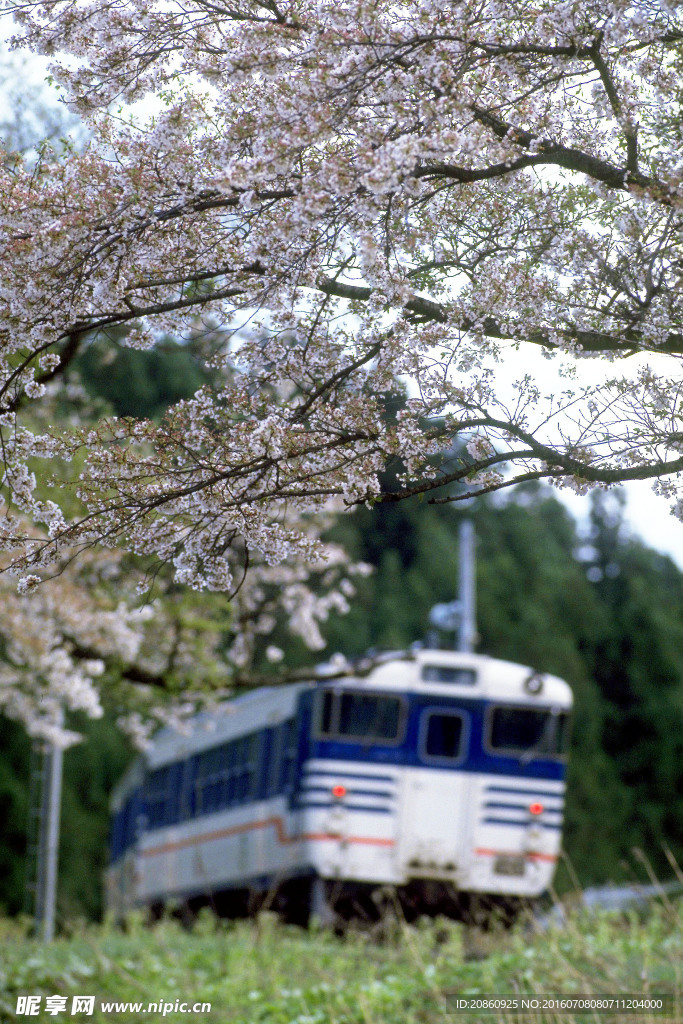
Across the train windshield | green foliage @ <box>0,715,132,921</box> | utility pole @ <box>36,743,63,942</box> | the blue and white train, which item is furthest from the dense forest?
the train windshield

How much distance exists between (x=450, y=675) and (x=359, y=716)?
119cm

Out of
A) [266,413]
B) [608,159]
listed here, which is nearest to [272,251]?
[266,413]

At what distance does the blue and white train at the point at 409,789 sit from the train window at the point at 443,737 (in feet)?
0.05

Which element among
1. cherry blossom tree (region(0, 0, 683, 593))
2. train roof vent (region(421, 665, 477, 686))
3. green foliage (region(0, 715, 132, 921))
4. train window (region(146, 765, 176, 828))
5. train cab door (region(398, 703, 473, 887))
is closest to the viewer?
cherry blossom tree (region(0, 0, 683, 593))

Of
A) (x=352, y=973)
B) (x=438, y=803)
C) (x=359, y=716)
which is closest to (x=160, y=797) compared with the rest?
(x=359, y=716)

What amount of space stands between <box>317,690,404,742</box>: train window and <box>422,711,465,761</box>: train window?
358 mm

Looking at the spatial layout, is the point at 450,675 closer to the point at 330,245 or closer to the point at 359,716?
the point at 359,716

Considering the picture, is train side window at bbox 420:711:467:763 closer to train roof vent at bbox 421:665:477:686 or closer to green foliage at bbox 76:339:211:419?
train roof vent at bbox 421:665:477:686

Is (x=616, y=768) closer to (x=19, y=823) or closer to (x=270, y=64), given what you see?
(x=19, y=823)

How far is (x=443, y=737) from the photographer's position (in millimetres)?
14602

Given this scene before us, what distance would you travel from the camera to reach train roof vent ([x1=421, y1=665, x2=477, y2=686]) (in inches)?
581

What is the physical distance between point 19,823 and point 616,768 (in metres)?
14.2

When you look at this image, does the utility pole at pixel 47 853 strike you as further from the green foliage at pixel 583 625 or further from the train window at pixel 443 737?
the green foliage at pixel 583 625

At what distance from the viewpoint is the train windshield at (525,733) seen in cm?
1462
